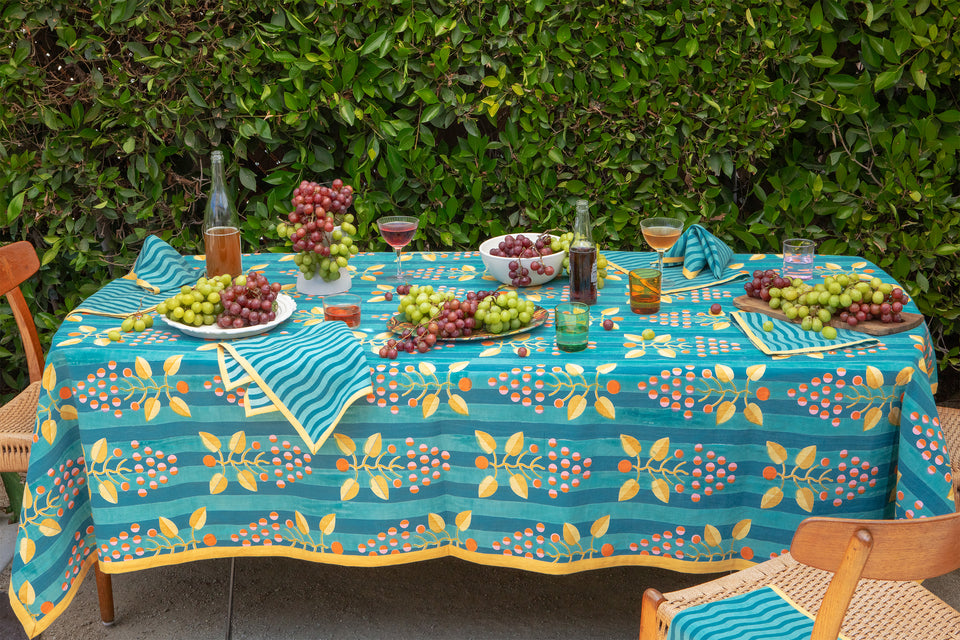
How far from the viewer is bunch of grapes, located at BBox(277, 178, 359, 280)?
207 cm

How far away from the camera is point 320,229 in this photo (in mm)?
2090

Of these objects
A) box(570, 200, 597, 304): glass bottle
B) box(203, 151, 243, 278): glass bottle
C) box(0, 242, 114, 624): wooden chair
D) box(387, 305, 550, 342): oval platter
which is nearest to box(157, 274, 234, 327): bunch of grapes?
box(203, 151, 243, 278): glass bottle

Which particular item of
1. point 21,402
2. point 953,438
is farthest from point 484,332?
point 21,402

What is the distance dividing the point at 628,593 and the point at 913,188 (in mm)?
1803

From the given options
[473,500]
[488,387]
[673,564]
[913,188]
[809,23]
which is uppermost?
[809,23]

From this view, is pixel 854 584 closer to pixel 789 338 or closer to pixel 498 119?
pixel 789 338

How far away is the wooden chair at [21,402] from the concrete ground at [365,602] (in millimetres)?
139

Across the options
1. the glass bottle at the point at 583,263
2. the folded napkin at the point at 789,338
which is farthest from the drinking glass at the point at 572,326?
the folded napkin at the point at 789,338

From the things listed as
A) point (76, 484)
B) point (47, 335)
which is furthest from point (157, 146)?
point (76, 484)

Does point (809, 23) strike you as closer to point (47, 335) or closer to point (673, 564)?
point (673, 564)

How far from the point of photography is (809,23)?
2.92m

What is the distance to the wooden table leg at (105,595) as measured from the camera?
2.22 m

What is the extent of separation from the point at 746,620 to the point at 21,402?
205 cm

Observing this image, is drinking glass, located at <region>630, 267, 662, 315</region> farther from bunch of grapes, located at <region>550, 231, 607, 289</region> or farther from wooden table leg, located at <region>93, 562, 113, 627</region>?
wooden table leg, located at <region>93, 562, 113, 627</region>
